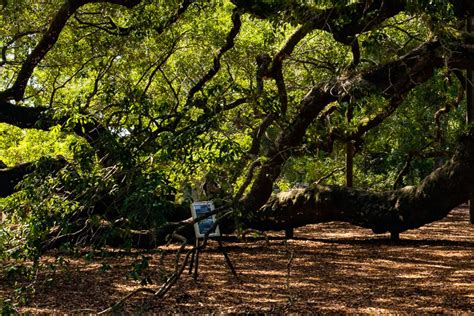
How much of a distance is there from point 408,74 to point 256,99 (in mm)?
3422


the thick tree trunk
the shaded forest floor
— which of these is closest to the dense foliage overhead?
the thick tree trunk

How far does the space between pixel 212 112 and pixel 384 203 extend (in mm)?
7459

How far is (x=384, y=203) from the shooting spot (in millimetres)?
12148

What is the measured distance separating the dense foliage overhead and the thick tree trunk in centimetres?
3

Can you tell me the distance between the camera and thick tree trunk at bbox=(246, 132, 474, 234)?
429 inches

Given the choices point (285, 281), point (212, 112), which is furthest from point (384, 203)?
point (212, 112)

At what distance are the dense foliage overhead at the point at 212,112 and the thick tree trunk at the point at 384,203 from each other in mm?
30

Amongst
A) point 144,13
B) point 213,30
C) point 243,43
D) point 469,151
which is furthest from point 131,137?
point 243,43

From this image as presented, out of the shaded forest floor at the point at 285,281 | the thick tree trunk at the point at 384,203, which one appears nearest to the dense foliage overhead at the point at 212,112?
the thick tree trunk at the point at 384,203

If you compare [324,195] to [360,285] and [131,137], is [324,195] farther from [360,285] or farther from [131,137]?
[131,137]

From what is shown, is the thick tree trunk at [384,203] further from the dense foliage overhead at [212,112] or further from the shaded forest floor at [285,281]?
the shaded forest floor at [285,281]

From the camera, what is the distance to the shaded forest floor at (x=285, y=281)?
7020 millimetres

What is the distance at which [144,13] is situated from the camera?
1131 centimetres

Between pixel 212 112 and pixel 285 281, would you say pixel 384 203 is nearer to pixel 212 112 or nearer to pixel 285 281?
pixel 285 281
